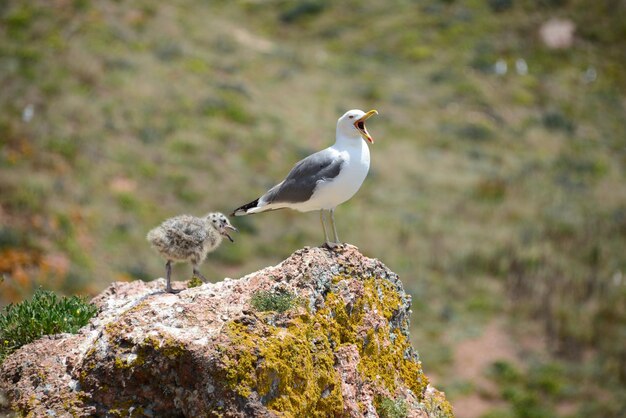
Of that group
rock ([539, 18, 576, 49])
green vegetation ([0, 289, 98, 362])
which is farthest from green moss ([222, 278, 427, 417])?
rock ([539, 18, 576, 49])

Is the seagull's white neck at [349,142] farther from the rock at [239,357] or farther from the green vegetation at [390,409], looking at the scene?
the green vegetation at [390,409]

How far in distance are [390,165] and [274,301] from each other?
850 inches

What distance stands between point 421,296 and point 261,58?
18.5 metres

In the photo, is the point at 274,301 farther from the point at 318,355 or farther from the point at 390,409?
the point at 390,409

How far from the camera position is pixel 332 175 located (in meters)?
7.51

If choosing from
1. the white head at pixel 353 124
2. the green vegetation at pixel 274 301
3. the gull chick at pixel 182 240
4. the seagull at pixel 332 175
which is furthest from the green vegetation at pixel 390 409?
the white head at pixel 353 124

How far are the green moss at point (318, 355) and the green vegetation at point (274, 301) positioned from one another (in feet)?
0.40

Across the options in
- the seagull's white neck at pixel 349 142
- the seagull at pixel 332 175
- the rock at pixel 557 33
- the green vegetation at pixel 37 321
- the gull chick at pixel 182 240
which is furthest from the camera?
the rock at pixel 557 33

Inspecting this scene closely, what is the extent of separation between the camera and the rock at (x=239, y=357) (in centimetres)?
550

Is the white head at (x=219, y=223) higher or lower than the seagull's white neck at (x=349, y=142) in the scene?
lower

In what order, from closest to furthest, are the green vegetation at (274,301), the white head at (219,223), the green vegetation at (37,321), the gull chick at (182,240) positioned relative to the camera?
the green vegetation at (274,301), the green vegetation at (37,321), the gull chick at (182,240), the white head at (219,223)

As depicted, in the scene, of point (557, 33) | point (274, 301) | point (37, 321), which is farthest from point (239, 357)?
point (557, 33)

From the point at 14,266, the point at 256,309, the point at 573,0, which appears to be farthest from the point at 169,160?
the point at 573,0

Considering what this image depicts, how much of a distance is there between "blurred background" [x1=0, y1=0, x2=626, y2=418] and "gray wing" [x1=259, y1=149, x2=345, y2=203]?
9.43 m
